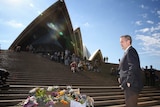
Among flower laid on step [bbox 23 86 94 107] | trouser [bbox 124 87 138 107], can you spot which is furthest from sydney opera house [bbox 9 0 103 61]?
flower laid on step [bbox 23 86 94 107]

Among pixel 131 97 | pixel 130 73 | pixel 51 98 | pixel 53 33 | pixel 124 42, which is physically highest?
pixel 53 33

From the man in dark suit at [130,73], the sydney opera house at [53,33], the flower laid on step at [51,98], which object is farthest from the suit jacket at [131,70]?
the sydney opera house at [53,33]

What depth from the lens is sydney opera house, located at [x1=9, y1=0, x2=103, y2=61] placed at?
37.0 meters

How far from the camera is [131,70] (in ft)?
10.9

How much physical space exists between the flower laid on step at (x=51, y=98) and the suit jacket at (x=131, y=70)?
1361 millimetres

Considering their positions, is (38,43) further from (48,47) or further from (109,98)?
(109,98)

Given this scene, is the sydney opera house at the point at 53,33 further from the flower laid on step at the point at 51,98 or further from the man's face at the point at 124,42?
the flower laid on step at the point at 51,98

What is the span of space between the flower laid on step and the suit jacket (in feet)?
4.47

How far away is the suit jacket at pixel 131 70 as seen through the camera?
327 cm

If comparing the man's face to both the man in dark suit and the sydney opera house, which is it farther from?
the sydney opera house

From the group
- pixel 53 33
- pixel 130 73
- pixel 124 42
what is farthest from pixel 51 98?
pixel 53 33

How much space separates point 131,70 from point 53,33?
1502 inches

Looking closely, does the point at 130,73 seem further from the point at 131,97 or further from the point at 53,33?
the point at 53,33

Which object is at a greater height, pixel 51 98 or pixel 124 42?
pixel 124 42
